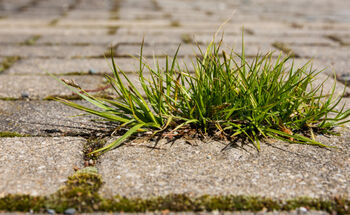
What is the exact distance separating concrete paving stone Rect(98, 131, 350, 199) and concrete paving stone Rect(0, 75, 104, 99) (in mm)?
893

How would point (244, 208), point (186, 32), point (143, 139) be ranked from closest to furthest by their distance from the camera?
point (244, 208) < point (143, 139) < point (186, 32)

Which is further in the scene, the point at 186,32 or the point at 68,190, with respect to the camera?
the point at 186,32

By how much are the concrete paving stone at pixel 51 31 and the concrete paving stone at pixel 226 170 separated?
2.74 meters

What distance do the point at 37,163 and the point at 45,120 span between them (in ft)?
1.46

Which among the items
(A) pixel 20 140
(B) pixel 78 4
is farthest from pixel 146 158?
(B) pixel 78 4

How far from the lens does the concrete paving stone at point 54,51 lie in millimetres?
2959

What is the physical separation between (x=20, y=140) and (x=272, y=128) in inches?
39.6

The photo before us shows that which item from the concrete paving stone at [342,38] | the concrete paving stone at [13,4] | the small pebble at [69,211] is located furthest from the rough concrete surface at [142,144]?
the concrete paving stone at [13,4]

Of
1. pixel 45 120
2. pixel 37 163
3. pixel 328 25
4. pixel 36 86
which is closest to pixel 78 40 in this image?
pixel 36 86

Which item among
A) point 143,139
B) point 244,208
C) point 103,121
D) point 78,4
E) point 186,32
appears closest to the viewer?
point 244,208

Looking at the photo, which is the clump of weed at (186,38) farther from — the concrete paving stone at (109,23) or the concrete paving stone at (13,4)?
the concrete paving stone at (13,4)

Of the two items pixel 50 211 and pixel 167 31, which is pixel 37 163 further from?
pixel 167 31

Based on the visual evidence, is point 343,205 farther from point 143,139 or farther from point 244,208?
point 143,139

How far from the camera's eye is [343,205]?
3.46 ft
